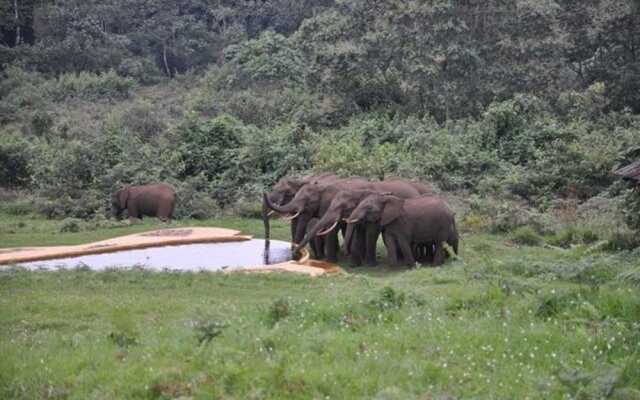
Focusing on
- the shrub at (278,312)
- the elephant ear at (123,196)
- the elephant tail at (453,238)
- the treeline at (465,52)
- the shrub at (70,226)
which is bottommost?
the shrub at (70,226)

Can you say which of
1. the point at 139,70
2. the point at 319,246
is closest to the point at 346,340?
the point at 319,246

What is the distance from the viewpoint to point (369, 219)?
711 inches

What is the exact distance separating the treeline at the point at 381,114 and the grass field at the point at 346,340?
1069 centimetres

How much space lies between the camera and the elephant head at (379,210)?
1802 cm

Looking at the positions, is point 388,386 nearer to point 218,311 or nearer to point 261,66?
point 218,311

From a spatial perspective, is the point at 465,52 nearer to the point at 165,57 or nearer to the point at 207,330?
the point at 207,330

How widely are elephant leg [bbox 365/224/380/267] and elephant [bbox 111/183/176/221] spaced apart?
8976 millimetres

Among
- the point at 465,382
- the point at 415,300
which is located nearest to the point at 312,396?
the point at 465,382

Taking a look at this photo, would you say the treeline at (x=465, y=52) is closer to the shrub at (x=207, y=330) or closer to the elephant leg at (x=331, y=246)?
the elephant leg at (x=331, y=246)

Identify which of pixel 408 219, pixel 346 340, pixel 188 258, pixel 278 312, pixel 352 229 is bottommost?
pixel 188 258

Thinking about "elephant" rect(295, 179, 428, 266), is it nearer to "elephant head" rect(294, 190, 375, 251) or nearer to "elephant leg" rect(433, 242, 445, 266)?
"elephant head" rect(294, 190, 375, 251)

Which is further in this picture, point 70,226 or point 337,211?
point 70,226

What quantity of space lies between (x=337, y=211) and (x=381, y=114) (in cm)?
1809

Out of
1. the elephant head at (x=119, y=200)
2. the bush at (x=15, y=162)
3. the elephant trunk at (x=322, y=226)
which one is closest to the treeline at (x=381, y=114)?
the bush at (x=15, y=162)
